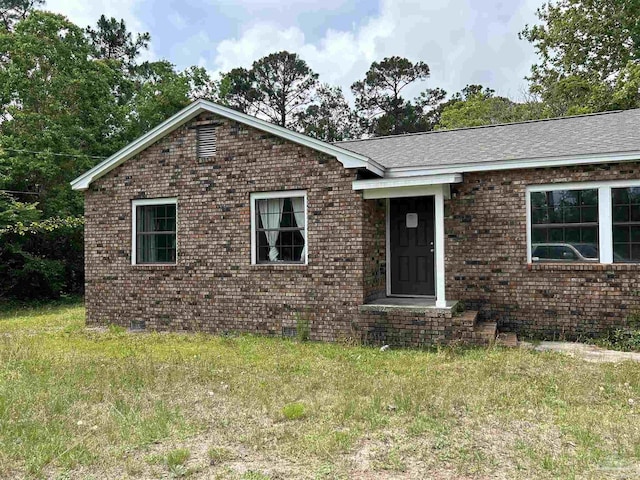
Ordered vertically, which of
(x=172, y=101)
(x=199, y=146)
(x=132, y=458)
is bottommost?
(x=132, y=458)

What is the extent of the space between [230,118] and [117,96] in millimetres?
17939

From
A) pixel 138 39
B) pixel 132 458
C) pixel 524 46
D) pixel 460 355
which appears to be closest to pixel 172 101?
pixel 138 39

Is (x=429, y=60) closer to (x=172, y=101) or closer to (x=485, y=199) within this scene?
(x=172, y=101)

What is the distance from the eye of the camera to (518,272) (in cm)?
886

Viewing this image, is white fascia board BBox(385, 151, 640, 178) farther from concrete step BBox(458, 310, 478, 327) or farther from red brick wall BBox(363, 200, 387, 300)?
concrete step BBox(458, 310, 478, 327)

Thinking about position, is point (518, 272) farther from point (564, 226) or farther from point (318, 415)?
point (318, 415)

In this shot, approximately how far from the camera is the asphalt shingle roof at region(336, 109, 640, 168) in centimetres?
862

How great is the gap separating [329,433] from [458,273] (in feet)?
18.0

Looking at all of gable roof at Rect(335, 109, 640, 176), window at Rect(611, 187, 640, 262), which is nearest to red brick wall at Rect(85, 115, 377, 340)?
gable roof at Rect(335, 109, 640, 176)

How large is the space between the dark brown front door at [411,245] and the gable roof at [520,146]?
95 centimetres

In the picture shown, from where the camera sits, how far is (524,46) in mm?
27047

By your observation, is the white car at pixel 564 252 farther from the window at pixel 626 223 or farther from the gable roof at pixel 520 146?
the gable roof at pixel 520 146

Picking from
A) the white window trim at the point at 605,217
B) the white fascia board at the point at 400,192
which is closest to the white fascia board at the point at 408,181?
the white fascia board at the point at 400,192

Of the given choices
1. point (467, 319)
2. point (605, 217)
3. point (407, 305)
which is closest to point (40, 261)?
point (407, 305)
